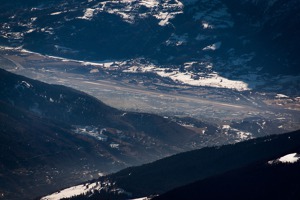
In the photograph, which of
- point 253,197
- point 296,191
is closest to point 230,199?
point 253,197

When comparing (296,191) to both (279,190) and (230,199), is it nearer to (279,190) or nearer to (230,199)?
(279,190)

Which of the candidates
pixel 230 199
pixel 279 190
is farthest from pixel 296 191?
pixel 230 199
